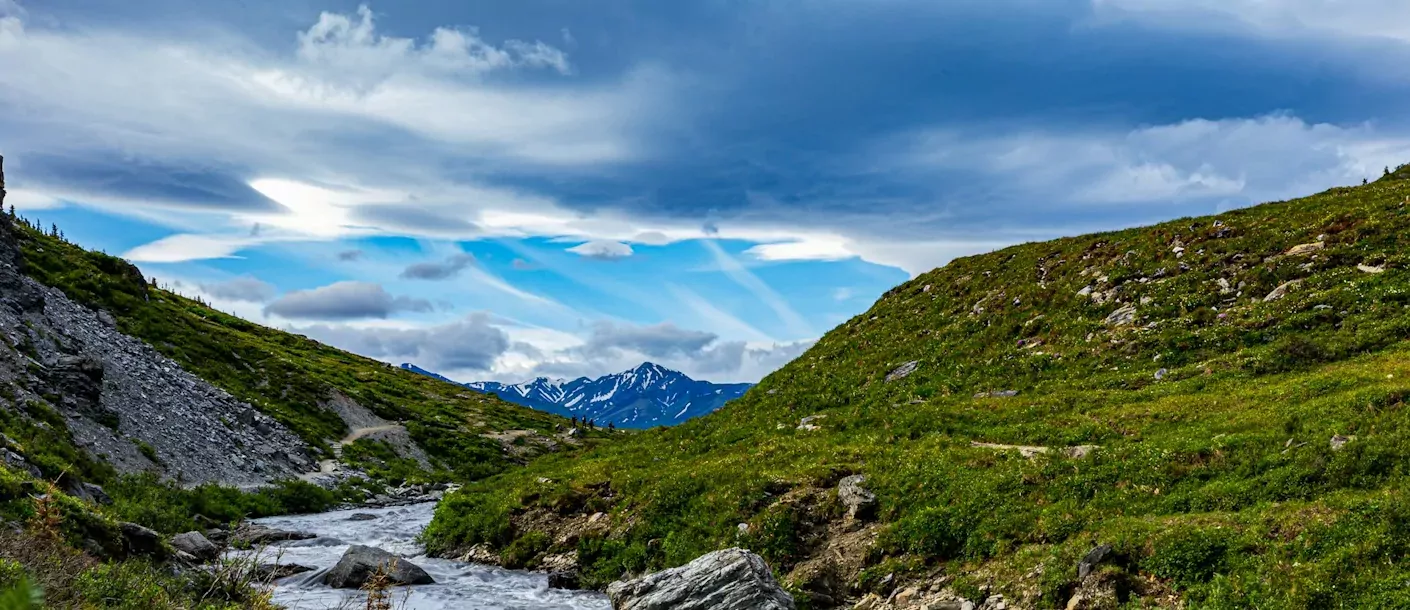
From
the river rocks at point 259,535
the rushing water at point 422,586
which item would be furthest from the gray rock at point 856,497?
the river rocks at point 259,535

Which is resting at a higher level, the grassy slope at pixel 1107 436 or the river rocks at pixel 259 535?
the grassy slope at pixel 1107 436

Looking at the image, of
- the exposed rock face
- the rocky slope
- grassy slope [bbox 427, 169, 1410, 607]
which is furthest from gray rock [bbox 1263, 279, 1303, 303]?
the exposed rock face

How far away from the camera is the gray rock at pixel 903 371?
44.2 meters

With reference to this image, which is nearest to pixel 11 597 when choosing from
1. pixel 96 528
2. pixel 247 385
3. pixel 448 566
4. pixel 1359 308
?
pixel 96 528

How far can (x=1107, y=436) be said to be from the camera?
26.4 metres

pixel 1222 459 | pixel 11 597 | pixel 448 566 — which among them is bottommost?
pixel 448 566

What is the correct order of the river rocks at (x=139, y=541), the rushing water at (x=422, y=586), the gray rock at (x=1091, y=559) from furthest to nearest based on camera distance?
the rushing water at (x=422, y=586), the river rocks at (x=139, y=541), the gray rock at (x=1091, y=559)

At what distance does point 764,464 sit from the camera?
31.4 metres

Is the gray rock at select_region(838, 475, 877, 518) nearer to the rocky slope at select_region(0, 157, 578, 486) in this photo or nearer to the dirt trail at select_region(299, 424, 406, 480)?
the rocky slope at select_region(0, 157, 578, 486)

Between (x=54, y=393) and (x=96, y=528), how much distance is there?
31839 mm

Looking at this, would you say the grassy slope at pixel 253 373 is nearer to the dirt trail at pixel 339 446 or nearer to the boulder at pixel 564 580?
the dirt trail at pixel 339 446

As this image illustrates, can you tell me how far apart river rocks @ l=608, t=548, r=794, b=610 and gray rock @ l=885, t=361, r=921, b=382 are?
25234 mm

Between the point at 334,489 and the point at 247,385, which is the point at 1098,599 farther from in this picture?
the point at 247,385

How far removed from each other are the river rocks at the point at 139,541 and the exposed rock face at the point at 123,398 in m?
25.5
